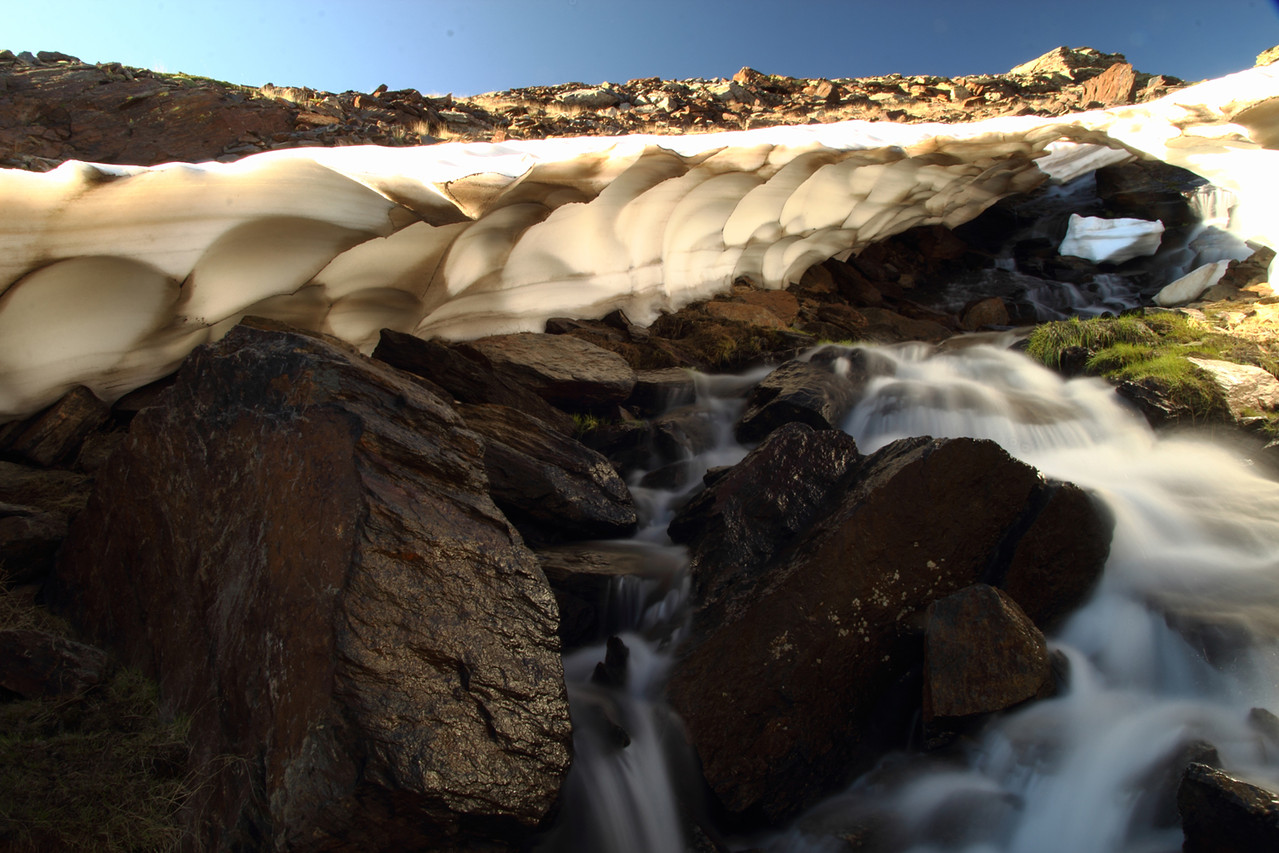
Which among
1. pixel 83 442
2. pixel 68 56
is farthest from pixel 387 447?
pixel 68 56

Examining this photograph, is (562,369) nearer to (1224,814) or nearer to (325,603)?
(325,603)

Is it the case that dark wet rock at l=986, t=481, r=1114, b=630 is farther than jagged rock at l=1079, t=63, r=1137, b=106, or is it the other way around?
jagged rock at l=1079, t=63, r=1137, b=106

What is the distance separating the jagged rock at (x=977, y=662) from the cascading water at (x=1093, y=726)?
15 centimetres

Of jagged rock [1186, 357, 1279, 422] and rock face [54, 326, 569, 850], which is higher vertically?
jagged rock [1186, 357, 1279, 422]

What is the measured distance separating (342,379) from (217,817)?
1.67 meters

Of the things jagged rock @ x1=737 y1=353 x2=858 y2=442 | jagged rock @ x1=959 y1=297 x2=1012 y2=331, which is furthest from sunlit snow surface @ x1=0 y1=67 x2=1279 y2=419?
jagged rock @ x1=737 y1=353 x2=858 y2=442

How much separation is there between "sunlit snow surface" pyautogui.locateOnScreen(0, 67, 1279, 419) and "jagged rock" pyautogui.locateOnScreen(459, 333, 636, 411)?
2.32ft

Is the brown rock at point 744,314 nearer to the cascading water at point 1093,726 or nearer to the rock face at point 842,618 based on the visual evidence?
the cascading water at point 1093,726

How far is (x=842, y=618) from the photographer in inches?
142

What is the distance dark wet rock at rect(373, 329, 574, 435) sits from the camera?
18.4 feet

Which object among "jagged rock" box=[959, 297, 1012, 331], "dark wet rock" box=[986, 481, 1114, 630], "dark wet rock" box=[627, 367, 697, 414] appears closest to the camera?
"dark wet rock" box=[986, 481, 1114, 630]

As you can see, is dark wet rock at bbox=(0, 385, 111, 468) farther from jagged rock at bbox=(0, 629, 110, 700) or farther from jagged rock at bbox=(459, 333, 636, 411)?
jagged rock at bbox=(459, 333, 636, 411)

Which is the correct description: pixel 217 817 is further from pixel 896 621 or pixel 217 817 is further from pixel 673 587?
pixel 896 621

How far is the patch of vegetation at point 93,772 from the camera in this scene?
2.53 meters
